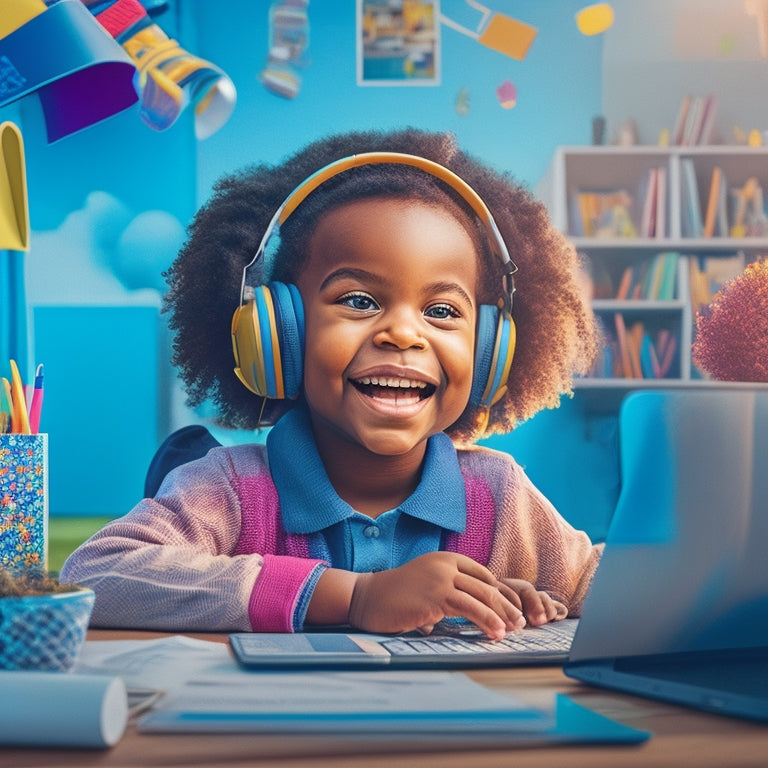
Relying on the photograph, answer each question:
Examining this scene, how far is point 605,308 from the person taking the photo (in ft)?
8.15

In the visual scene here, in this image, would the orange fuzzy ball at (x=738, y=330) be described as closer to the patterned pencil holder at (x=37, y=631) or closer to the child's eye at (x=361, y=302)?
the child's eye at (x=361, y=302)

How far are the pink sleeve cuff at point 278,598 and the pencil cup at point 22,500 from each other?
0.39 metres

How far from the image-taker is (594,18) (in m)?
2.45

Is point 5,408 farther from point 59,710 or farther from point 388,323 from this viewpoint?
point 59,710

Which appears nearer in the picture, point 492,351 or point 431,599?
point 431,599

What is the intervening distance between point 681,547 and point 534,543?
49 centimetres

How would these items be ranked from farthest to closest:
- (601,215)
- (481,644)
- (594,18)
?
(601,215) < (594,18) < (481,644)

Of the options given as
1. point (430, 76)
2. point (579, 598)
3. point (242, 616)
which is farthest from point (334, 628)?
point (430, 76)

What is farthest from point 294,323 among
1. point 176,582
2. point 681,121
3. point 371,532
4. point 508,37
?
point 681,121

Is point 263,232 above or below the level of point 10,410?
above

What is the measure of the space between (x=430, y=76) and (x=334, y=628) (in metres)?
1.78

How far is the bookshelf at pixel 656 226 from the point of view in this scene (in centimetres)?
247

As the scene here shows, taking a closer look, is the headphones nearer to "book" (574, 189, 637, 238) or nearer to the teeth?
the teeth

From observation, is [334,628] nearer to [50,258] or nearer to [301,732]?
[301,732]
